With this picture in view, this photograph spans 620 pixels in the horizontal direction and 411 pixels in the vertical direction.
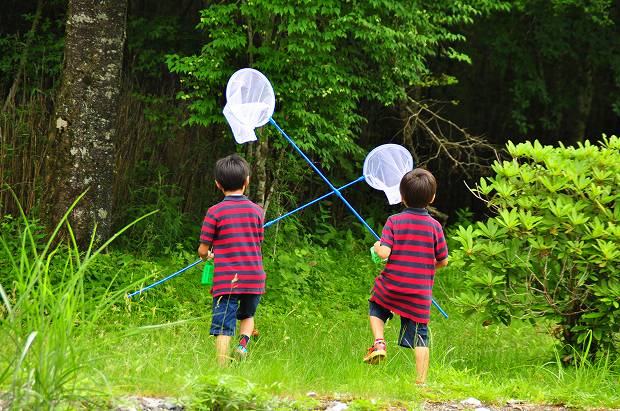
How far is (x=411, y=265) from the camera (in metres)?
5.38

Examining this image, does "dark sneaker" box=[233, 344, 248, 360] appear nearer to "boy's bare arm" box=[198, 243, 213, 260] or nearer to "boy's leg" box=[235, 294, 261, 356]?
"boy's leg" box=[235, 294, 261, 356]

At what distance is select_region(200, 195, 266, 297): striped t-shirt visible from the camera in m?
5.42

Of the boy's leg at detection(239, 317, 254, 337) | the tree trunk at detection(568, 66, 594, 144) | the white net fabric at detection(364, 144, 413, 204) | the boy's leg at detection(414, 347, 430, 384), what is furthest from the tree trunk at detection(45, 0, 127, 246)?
the tree trunk at detection(568, 66, 594, 144)

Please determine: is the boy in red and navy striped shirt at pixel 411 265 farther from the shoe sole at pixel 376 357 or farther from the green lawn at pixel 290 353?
the green lawn at pixel 290 353

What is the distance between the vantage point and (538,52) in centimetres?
1309

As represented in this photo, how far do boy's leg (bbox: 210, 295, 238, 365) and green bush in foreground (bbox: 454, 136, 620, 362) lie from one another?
1553 mm

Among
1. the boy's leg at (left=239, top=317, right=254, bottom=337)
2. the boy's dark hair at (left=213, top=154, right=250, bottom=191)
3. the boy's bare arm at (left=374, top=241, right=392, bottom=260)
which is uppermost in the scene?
the boy's dark hair at (left=213, top=154, right=250, bottom=191)

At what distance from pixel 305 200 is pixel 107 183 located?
3.87 metres

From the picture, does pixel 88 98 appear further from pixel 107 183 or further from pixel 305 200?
pixel 305 200

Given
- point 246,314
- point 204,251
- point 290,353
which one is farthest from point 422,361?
point 204,251

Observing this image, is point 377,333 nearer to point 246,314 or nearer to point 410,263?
point 410,263

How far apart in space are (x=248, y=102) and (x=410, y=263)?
85.9 inches

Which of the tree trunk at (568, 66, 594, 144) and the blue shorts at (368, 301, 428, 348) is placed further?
Answer: the tree trunk at (568, 66, 594, 144)

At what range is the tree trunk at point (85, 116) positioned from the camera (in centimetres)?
823
